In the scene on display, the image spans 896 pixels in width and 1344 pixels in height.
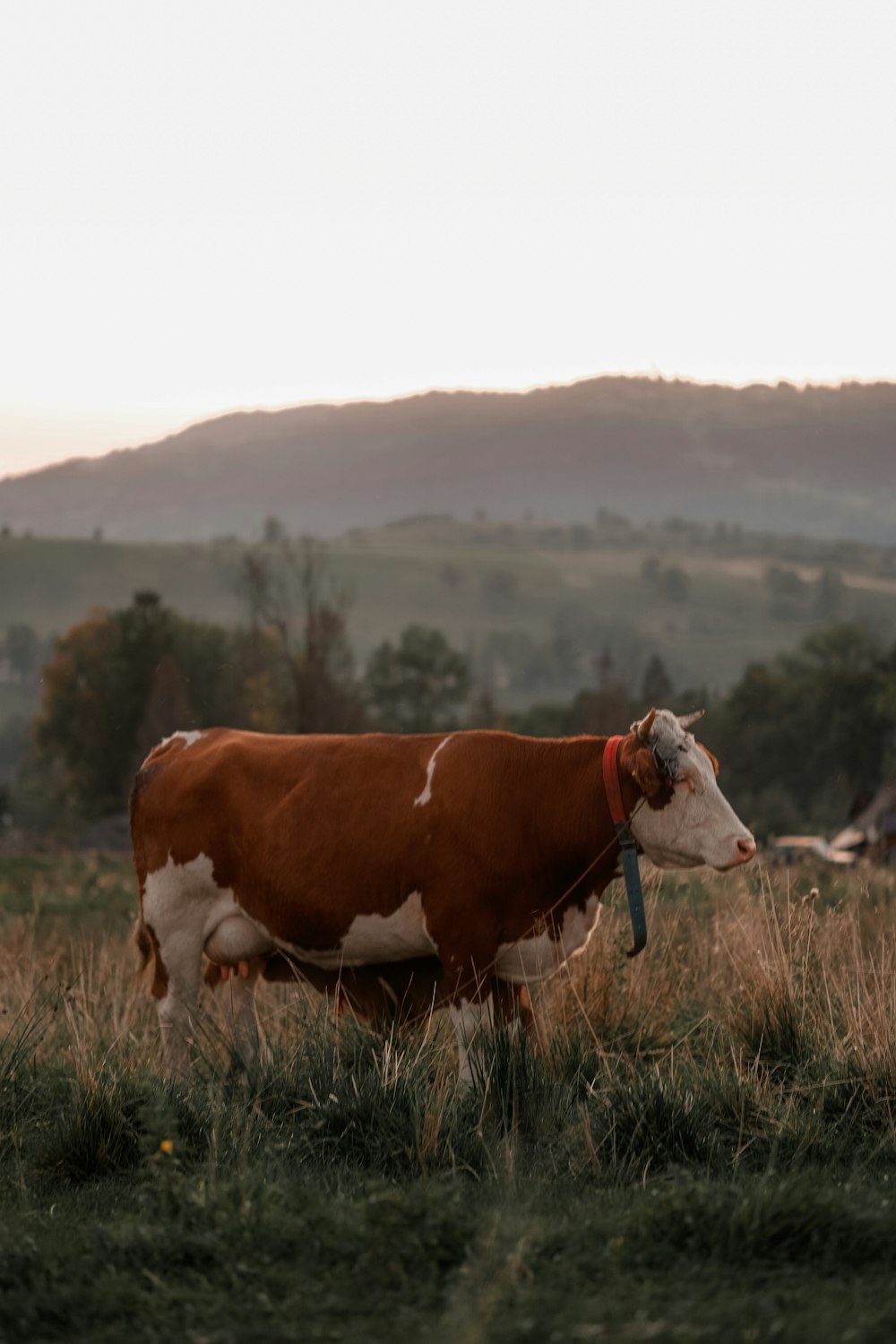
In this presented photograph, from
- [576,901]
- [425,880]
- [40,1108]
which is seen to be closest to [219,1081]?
[40,1108]

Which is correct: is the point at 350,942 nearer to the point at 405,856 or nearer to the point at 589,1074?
the point at 405,856

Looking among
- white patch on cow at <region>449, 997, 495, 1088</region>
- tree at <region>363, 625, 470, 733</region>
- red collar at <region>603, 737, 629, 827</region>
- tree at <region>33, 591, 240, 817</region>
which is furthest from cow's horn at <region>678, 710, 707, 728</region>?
tree at <region>363, 625, 470, 733</region>

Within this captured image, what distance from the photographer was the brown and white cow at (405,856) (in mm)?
8547

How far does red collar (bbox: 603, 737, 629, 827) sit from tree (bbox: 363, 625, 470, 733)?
101783 millimetres

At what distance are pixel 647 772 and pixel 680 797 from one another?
0.23 meters

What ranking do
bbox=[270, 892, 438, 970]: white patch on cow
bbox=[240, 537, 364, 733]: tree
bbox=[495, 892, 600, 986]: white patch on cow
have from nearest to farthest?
bbox=[495, 892, 600, 986]: white patch on cow → bbox=[270, 892, 438, 970]: white patch on cow → bbox=[240, 537, 364, 733]: tree

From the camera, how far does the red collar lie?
859cm

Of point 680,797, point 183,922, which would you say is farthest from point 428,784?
point 183,922

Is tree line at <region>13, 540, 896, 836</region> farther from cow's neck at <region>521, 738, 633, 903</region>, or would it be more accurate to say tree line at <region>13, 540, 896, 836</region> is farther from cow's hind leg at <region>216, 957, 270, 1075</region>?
cow's neck at <region>521, 738, 633, 903</region>

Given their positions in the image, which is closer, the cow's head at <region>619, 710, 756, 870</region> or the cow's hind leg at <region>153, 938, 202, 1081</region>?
the cow's head at <region>619, 710, 756, 870</region>

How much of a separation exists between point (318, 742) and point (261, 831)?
0.62m

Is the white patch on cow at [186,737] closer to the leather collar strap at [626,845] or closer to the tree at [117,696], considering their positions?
the leather collar strap at [626,845]

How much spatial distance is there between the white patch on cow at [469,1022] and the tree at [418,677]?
10192 centimetres

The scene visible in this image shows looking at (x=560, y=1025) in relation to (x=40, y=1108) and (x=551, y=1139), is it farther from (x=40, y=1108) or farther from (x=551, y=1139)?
(x=40, y=1108)
